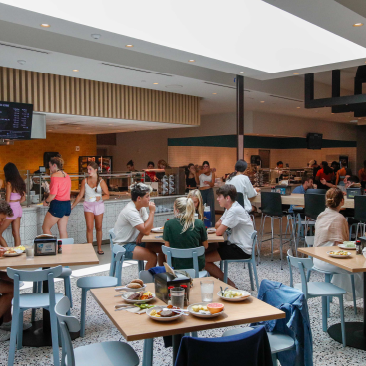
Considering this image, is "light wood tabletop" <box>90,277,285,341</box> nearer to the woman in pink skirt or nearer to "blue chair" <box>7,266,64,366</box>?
"blue chair" <box>7,266,64,366</box>

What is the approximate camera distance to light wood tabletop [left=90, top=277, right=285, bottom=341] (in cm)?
207

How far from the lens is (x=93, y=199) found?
6797 mm

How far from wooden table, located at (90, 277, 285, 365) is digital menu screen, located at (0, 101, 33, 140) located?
4.22m

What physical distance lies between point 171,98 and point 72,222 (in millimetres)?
3107

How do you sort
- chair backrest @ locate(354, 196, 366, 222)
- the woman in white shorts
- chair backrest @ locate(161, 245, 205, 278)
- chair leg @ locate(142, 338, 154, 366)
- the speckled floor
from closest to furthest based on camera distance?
chair leg @ locate(142, 338, 154, 366)
the speckled floor
chair backrest @ locate(161, 245, 205, 278)
chair backrest @ locate(354, 196, 366, 222)
the woman in white shorts

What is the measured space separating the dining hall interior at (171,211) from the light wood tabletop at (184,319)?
12 millimetres

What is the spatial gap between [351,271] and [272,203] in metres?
3.39

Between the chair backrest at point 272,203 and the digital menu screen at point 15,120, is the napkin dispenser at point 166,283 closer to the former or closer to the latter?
the chair backrest at point 272,203

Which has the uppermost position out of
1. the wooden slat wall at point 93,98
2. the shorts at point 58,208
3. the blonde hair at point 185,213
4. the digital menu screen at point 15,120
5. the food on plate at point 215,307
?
the wooden slat wall at point 93,98

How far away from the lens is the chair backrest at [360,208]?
233 inches

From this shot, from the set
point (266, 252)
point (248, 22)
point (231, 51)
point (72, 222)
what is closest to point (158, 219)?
point (72, 222)

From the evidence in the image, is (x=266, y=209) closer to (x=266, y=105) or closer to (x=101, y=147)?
(x=266, y=105)

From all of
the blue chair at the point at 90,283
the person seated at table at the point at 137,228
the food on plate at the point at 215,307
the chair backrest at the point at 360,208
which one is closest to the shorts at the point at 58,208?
the person seated at table at the point at 137,228

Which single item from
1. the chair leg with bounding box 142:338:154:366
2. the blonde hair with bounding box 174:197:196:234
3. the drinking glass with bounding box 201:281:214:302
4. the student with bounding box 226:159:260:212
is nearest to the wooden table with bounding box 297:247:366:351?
the blonde hair with bounding box 174:197:196:234
